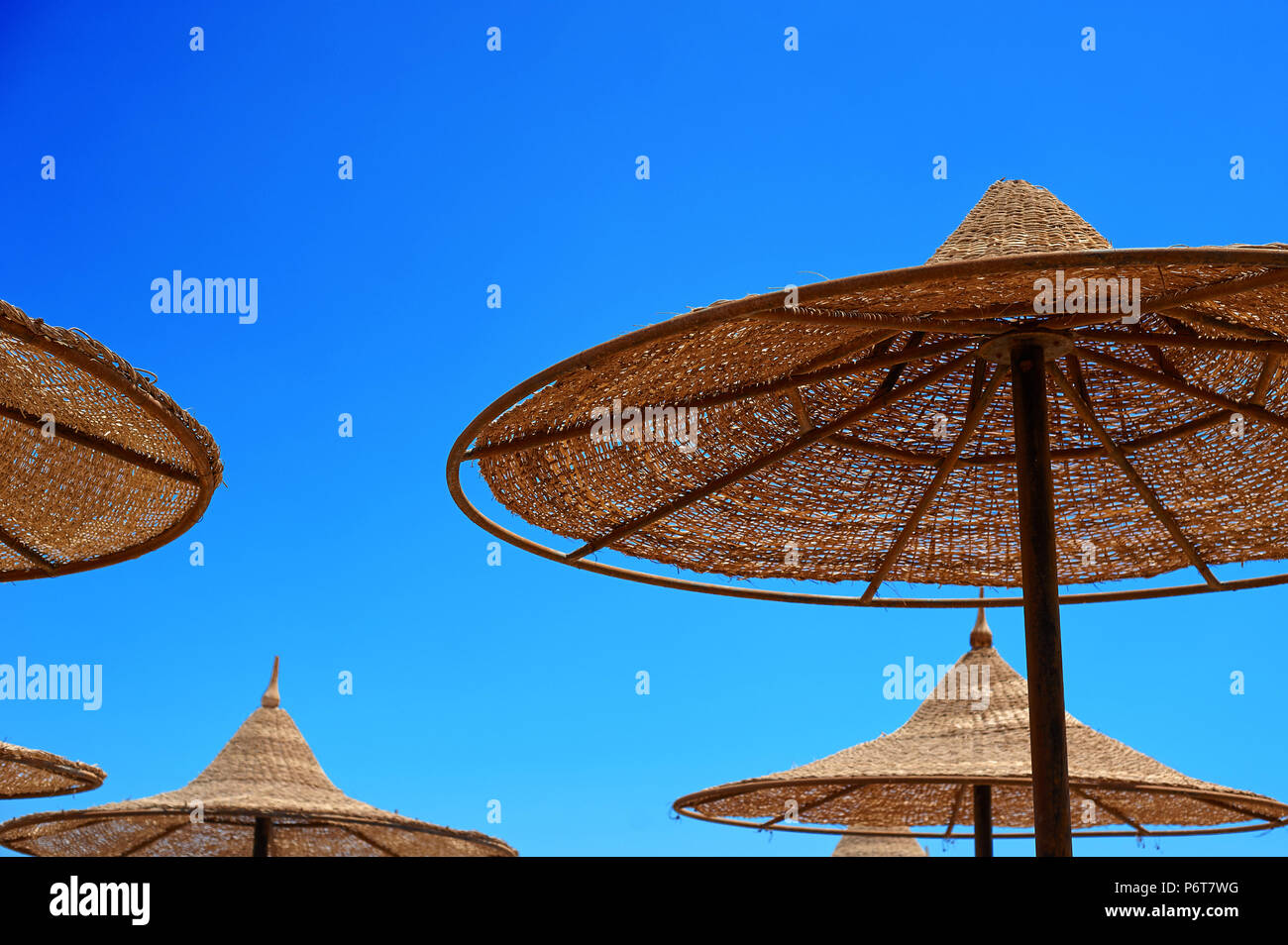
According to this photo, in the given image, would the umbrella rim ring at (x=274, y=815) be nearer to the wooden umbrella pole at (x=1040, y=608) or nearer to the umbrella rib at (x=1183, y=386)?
the wooden umbrella pole at (x=1040, y=608)

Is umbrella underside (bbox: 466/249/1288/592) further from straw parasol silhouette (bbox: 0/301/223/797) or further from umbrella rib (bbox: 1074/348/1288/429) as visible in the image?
straw parasol silhouette (bbox: 0/301/223/797)

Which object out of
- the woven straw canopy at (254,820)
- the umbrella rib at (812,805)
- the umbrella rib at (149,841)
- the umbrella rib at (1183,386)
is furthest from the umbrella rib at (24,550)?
the umbrella rib at (812,805)

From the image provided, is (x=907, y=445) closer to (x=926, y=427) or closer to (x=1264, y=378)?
(x=926, y=427)

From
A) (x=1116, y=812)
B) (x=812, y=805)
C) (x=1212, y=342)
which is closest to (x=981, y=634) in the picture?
(x=1116, y=812)

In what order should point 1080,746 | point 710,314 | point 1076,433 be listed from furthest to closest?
point 1080,746 < point 1076,433 < point 710,314

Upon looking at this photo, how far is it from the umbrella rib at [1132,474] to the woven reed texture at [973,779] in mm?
1959

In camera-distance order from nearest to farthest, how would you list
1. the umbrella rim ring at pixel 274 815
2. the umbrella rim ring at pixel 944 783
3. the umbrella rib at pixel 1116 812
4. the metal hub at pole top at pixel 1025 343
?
the metal hub at pole top at pixel 1025 343
the umbrella rim ring at pixel 944 783
the umbrella rim ring at pixel 274 815
the umbrella rib at pixel 1116 812

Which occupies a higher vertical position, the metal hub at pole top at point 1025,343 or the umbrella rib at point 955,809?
the metal hub at pole top at point 1025,343

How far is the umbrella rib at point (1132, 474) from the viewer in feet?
14.8

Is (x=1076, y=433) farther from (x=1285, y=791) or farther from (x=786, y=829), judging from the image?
(x=786, y=829)

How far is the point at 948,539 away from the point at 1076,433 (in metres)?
0.78

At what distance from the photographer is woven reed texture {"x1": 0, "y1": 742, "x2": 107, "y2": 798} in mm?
6045

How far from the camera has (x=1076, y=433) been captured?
18.0 feet
